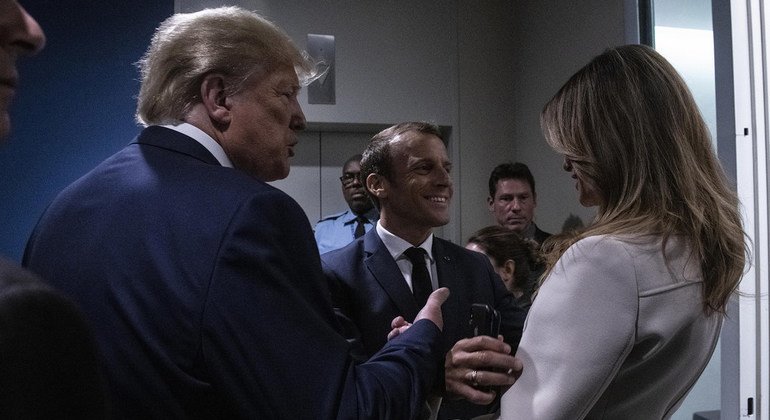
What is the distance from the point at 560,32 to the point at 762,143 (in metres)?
2.31

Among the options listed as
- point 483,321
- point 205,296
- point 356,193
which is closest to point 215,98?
point 205,296

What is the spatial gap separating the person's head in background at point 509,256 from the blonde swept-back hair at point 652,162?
1701 mm

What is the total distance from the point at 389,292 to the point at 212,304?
104 centimetres

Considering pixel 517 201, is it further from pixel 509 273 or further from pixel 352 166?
pixel 509 273

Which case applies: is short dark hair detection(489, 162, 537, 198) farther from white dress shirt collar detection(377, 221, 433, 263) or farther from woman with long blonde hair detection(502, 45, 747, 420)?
woman with long blonde hair detection(502, 45, 747, 420)

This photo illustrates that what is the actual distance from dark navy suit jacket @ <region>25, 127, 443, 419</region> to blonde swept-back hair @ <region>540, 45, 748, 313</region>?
1.46 feet

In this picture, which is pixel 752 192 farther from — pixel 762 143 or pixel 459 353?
pixel 459 353

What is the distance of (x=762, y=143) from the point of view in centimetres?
245

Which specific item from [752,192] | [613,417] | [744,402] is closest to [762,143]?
[752,192]

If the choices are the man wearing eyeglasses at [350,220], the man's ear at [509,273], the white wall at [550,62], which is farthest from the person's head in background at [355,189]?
the man's ear at [509,273]

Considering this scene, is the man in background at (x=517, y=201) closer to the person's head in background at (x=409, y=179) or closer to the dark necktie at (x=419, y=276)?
the person's head in background at (x=409, y=179)

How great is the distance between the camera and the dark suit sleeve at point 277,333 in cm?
89

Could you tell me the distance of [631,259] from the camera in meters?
1.07

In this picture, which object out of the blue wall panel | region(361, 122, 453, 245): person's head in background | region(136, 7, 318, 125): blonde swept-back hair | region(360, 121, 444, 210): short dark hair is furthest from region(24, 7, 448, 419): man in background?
the blue wall panel
